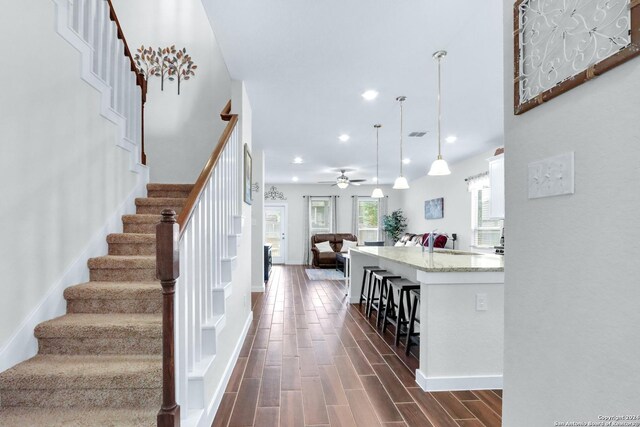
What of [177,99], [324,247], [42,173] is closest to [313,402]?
[42,173]

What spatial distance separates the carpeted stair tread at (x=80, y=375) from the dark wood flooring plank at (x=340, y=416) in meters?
1.04

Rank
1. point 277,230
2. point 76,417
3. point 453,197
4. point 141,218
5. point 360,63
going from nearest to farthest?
1. point 76,417
2. point 141,218
3. point 360,63
4. point 453,197
5. point 277,230

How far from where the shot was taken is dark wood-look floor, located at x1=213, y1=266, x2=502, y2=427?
201 cm

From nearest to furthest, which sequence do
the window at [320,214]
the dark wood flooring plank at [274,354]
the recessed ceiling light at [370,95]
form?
the dark wood flooring plank at [274,354], the recessed ceiling light at [370,95], the window at [320,214]

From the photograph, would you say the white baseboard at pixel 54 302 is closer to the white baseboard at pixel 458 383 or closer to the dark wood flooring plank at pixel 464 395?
the white baseboard at pixel 458 383

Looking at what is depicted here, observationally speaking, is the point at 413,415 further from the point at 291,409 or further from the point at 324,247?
the point at 324,247

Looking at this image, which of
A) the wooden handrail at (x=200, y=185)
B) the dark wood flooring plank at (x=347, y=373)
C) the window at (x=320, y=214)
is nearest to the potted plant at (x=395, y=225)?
the window at (x=320, y=214)

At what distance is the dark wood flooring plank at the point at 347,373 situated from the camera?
2.41 metres

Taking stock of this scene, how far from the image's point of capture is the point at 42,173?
196cm

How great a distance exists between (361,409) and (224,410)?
0.89m

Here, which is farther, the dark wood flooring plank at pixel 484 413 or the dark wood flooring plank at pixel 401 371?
the dark wood flooring plank at pixel 401 371

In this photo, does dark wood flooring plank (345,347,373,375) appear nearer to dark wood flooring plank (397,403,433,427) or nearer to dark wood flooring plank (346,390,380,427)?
dark wood flooring plank (346,390,380,427)

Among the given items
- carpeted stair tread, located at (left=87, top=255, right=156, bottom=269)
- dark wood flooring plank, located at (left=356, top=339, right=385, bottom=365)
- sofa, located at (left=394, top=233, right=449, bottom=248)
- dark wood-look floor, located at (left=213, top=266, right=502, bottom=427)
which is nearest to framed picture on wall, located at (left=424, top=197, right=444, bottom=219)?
sofa, located at (left=394, top=233, right=449, bottom=248)

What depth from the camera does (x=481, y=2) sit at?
2.22 metres
